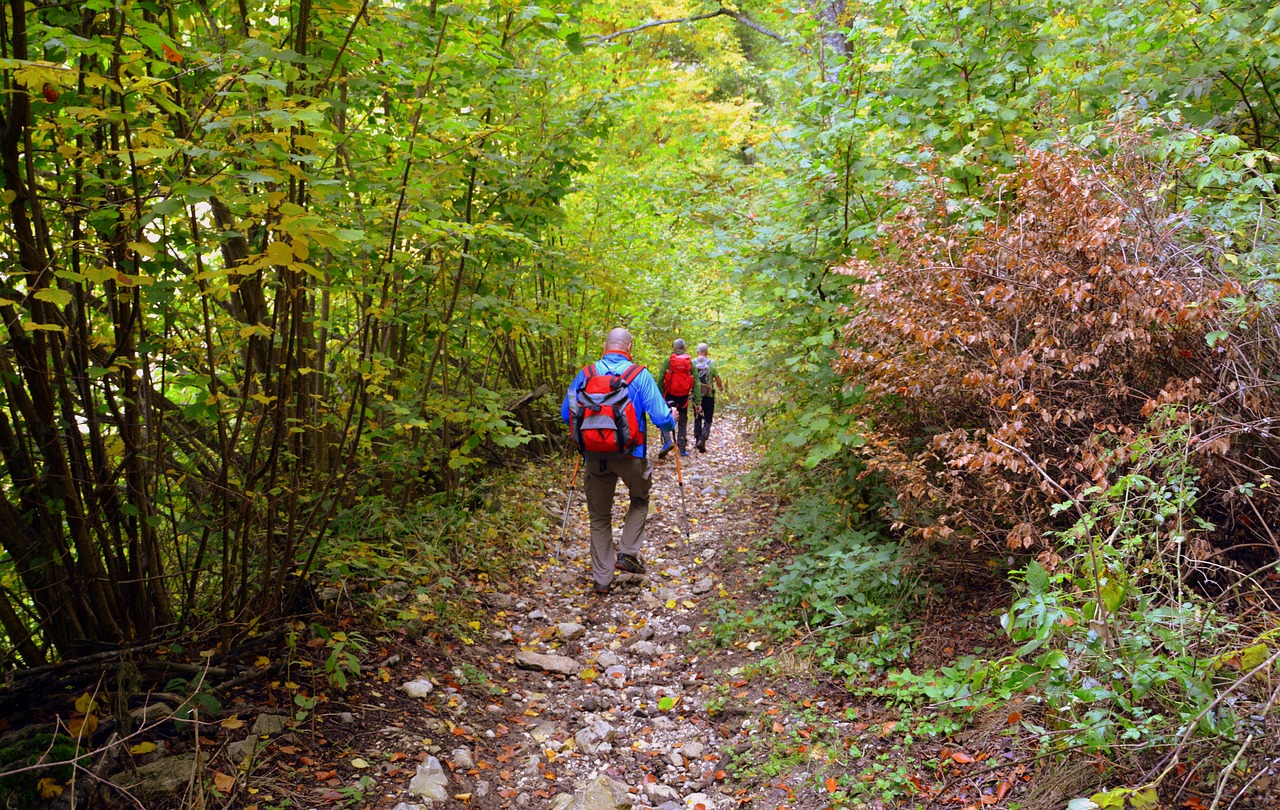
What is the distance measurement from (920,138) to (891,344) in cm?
181

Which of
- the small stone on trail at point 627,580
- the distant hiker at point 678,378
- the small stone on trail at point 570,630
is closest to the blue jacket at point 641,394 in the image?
the small stone on trail at point 627,580

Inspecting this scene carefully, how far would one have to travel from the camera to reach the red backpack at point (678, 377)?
493 inches

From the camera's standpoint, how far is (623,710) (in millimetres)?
4891

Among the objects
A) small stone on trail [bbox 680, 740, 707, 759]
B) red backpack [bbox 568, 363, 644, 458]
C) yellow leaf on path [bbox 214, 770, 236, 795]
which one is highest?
red backpack [bbox 568, 363, 644, 458]

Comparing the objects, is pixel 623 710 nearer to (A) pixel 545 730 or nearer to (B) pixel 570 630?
(A) pixel 545 730

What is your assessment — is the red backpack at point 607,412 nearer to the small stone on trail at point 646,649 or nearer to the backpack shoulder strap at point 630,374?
the backpack shoulder strap at point 630,374

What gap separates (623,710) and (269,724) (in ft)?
7.20

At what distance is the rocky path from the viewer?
3.84 m

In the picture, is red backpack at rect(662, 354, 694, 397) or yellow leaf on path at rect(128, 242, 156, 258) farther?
red backpack at rect(662, 354, 694, 397)

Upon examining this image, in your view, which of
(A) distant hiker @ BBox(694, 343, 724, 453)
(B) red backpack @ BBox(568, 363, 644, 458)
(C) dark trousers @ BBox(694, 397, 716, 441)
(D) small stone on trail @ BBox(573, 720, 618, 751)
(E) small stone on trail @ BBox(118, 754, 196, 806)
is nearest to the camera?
(E) small stone on trail @ BBox(118, 754, 196, 806)

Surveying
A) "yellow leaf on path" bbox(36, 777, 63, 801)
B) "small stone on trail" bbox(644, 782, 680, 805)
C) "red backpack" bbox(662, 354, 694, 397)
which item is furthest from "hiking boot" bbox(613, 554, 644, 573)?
"red backpack" bbox(662, 354, 694, 397)

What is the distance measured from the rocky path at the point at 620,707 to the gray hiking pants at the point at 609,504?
0.28m

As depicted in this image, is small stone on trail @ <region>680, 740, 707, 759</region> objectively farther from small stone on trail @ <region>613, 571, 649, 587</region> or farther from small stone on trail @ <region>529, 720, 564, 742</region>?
small stone on trail @ <region>613, 571, 649, 587</region>

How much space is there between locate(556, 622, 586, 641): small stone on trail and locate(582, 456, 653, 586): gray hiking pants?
2.88ft
